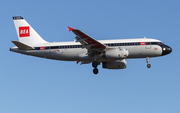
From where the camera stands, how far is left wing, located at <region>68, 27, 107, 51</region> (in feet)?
134

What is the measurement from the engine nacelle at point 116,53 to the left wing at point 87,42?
3.11ft

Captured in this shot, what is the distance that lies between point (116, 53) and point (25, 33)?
1668 cm

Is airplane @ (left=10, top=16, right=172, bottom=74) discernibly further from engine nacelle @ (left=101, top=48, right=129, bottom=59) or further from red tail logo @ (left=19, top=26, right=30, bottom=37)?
red tail logo @ (left=19, top=26, right=30, bottom=37)

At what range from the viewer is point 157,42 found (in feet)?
151

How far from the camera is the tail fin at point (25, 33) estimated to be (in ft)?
163

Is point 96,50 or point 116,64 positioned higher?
point 96,50

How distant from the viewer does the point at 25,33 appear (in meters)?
50.6

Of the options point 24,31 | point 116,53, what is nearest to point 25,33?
point 24,31

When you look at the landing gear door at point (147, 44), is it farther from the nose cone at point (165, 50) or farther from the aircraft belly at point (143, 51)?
Answer: the nose cone at point (165, 50)

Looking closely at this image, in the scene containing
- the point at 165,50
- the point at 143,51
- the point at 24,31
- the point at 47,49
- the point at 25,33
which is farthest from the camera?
the point at 24,31

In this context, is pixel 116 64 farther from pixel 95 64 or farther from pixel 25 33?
pixel 25 33

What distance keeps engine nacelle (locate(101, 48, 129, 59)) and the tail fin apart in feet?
37.8

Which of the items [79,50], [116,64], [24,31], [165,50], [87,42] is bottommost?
[116,64]

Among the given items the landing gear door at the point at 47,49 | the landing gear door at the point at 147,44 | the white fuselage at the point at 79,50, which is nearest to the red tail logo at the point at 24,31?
the white fuselage at the point at 79,50
